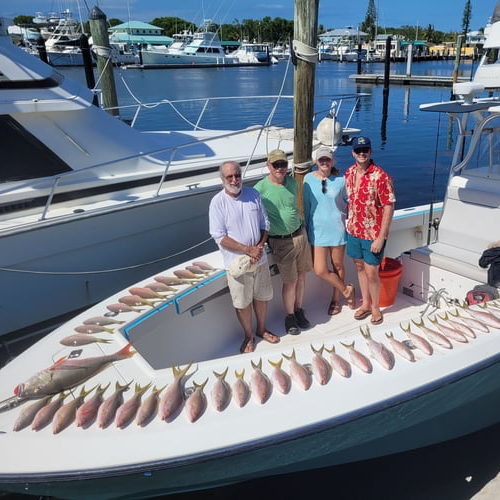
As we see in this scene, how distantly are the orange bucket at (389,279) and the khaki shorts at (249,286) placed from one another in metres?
1.27

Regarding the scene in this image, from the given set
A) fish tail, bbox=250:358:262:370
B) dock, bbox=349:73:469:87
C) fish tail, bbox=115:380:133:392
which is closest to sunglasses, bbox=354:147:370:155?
fish tail, bbox=250:358:262:370

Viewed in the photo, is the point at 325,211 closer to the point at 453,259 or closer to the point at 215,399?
the point at 453,259

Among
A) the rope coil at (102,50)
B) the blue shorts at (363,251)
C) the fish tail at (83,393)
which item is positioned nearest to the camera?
the fish tail at (83,393)

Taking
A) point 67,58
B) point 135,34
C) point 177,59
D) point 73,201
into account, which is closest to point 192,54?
point 177,59

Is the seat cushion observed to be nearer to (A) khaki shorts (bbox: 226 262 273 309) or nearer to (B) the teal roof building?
(A) khaki shorts (bbox: 226 262 273 309)

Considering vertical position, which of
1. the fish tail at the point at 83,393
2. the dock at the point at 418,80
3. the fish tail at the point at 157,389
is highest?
the fish tail at the point at 83,393

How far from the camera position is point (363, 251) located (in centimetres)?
371

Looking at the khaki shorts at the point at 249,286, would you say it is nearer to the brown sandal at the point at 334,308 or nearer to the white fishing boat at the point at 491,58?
the brown sandal at the point at 334,308

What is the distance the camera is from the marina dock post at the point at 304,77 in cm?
423

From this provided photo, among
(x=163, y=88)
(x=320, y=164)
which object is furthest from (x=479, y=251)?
(x=163, y=88)

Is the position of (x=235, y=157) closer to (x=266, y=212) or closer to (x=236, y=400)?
(x=266, y=212)

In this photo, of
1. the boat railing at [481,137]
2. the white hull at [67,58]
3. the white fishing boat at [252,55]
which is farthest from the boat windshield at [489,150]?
the white fishing boat at [252,55]

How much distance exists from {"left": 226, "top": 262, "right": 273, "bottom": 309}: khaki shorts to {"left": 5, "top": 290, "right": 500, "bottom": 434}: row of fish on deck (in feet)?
2.81

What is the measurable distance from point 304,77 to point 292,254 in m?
1.84
